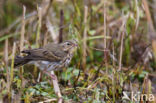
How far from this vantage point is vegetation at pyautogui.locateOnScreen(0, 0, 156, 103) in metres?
3.63

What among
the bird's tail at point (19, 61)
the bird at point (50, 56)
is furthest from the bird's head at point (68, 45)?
the bird's tail at point (19, 61)

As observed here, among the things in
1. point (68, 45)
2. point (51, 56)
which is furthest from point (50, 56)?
point (68, 45)

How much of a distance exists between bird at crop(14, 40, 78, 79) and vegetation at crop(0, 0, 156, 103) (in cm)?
13

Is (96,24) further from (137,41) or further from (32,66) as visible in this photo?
(32,66)

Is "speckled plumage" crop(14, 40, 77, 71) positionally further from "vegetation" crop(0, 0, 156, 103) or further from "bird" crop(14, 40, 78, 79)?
"vegetation" crop(0, 0, 156, 103)

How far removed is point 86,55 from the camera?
12.4ft

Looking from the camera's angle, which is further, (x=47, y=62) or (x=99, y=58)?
(x=99, y=58)

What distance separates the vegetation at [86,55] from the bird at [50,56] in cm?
13

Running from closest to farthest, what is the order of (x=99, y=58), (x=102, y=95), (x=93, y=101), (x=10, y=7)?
(x=93, y=101)
(x=102, y=95)
(x=99, y=58)
(x=10, y=7)

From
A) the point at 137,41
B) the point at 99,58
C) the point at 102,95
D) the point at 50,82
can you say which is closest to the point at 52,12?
the point at 99,58

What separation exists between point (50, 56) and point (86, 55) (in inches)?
30.0

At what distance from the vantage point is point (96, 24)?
602 centimetres

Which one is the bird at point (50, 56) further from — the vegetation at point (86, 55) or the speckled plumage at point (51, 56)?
the vegetation at point (86, 55)

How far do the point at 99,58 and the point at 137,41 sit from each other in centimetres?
86
